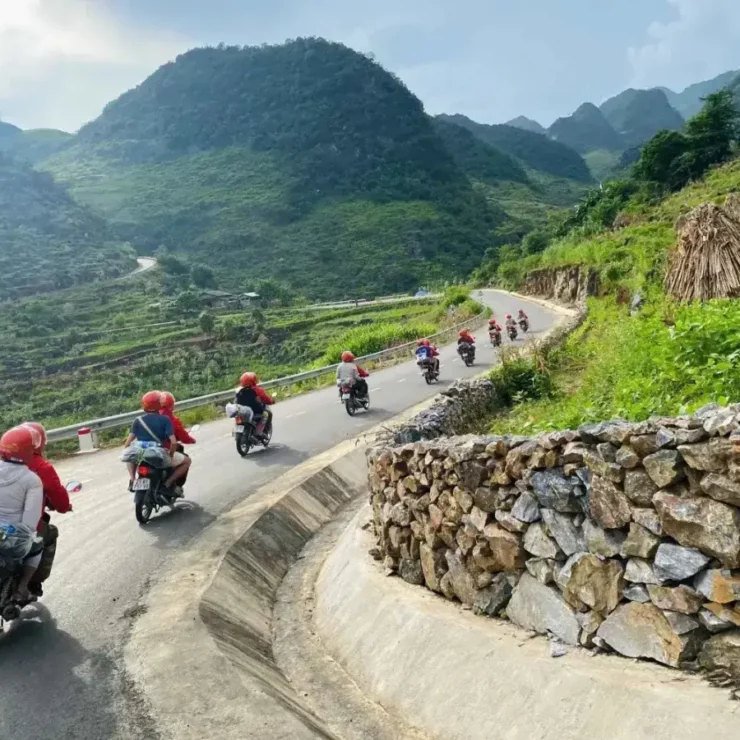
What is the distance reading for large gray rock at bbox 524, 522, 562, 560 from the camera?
4.71m

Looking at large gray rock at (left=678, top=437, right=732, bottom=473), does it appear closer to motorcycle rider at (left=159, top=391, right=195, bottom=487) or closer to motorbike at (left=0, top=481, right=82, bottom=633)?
motorbike at (left=0, top=481, right=82, bottom=633)

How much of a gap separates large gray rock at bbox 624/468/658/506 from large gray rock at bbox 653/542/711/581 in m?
0.27

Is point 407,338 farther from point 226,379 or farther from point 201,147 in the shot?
point 201,147

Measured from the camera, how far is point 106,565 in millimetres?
7355

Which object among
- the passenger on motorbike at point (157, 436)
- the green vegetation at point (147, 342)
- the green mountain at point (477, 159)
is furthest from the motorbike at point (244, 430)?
the green mountain at point (477, 159)

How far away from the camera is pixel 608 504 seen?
14.0 feet

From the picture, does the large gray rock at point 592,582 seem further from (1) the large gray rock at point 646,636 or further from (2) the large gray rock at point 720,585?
(2) the large gray rock at point 720,585

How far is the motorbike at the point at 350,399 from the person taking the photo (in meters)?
17.1

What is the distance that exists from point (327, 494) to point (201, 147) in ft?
559

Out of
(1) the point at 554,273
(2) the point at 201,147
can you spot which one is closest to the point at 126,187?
(2) the point at 201,147

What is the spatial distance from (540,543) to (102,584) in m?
4.38

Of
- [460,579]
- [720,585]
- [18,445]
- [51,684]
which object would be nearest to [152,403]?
[18,445]

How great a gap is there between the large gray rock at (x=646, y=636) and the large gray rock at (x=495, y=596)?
932 mm

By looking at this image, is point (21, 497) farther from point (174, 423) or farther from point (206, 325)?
point (206, 325)
